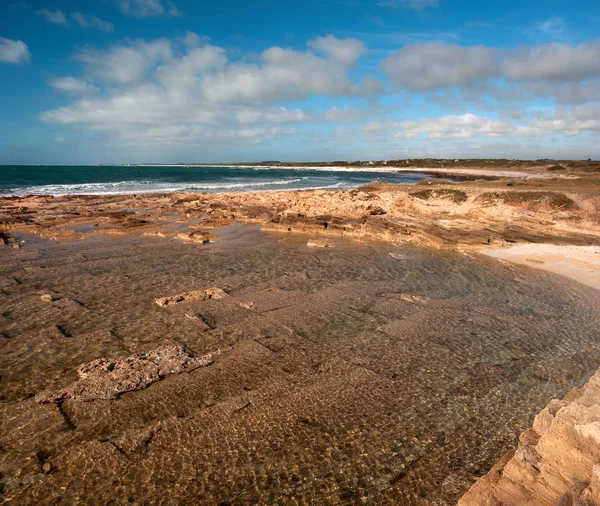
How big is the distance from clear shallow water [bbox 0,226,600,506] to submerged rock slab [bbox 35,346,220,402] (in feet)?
0.69

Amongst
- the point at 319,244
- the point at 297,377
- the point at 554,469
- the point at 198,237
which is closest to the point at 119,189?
the point at 198,237

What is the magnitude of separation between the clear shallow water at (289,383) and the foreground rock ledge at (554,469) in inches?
38.5

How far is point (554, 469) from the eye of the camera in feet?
11.6

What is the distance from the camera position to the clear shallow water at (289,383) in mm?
4629

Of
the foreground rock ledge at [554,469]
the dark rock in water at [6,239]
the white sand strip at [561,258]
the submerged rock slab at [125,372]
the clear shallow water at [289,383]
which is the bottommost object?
the white sand strip at [561,258]

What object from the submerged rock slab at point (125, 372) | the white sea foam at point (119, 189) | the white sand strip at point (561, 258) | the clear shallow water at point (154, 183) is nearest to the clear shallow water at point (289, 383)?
the submerged rock slab at point (125, 372)

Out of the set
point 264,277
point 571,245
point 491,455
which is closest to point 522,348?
point 491,455

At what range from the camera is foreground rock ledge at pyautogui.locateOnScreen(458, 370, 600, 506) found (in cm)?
326

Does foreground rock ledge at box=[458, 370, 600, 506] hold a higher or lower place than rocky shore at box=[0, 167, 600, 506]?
higher

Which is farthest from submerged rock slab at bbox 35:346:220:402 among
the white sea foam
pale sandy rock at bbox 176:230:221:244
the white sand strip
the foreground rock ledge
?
the white sea foam

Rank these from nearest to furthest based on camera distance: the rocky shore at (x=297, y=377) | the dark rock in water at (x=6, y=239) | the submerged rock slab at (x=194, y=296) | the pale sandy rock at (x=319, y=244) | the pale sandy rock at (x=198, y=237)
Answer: the rocky shore at (x=297, y=377) → the submerged rock slab at (x=194, y=296) → the dark rock in water at (x=6, y=239) → the pale sandy rock at (x=319, y=244) → the pale sandy rock at (x=198, y=237)

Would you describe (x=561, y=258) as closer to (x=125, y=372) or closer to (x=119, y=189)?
(x=125, y=372)

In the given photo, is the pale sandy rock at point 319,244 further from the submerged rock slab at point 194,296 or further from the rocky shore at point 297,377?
the submerged rock slab at point 194,296

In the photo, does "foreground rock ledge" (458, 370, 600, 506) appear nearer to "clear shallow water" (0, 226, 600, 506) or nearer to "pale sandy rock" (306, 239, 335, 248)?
"clear shallow water" (0, 226, 600, 506)
